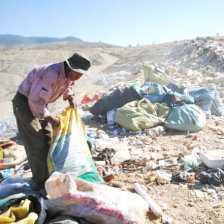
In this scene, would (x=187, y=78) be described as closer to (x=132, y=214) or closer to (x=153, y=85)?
(x=153, y=85)

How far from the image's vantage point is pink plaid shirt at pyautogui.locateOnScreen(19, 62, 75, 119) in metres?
2.05

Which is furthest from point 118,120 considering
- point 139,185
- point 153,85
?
point 139,185

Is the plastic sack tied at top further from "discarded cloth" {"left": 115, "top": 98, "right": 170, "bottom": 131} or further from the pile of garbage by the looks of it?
the pile of garbage

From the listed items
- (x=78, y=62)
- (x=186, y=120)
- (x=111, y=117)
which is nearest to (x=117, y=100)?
(x=111, y=117)

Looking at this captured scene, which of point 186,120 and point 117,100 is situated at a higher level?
point 117,100

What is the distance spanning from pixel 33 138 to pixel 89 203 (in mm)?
928

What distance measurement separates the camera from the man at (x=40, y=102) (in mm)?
2070

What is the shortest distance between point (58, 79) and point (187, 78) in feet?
26.5

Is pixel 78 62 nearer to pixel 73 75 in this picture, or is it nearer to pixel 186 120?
pixel 73 75

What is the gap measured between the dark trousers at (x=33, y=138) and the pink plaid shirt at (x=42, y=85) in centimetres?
14

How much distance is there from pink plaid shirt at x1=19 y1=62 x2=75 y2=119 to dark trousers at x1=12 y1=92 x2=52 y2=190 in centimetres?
14

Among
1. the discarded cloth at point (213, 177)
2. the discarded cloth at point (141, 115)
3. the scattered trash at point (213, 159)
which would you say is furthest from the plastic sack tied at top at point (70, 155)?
the discarded cloth at point (141, 115)

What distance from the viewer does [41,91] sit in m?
2.03

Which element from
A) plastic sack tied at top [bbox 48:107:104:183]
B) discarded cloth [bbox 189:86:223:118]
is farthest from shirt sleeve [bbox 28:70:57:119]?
discarded cloth [bbox 189:86:223:118]
